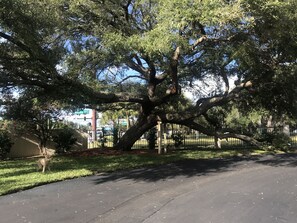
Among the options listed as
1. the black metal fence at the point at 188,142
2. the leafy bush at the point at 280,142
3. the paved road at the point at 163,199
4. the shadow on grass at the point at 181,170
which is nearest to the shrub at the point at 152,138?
the black metal fence at the point at 188,142

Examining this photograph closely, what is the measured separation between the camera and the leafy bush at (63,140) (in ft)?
68.8

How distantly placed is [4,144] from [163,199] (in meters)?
12.4

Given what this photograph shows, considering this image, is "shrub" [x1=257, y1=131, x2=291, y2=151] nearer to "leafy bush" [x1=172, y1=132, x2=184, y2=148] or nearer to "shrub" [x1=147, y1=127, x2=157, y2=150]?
"leafy bush" [x1=172, y1=132, x2=184, y2=148]

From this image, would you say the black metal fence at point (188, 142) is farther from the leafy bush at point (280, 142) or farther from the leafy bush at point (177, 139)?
the leafy bush at point (280, 142)

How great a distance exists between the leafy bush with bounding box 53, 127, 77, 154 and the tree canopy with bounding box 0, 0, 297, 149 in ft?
9.85

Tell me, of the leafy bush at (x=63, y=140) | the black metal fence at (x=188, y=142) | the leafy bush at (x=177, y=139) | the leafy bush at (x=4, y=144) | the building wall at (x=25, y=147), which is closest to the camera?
the leafy bush at (x=4, y=144)

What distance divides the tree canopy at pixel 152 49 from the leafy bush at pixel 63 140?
300 cm

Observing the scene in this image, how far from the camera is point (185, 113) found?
2181 centimetres

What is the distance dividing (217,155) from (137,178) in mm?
7889

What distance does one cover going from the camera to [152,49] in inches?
448

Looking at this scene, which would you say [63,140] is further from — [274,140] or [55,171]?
[274,140]

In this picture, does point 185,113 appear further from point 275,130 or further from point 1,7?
point 1,7

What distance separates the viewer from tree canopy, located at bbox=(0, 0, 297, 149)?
10922 millimetres

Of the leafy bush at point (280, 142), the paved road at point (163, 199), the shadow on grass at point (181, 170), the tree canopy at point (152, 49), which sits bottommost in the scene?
the paved road at point (163, 199)
